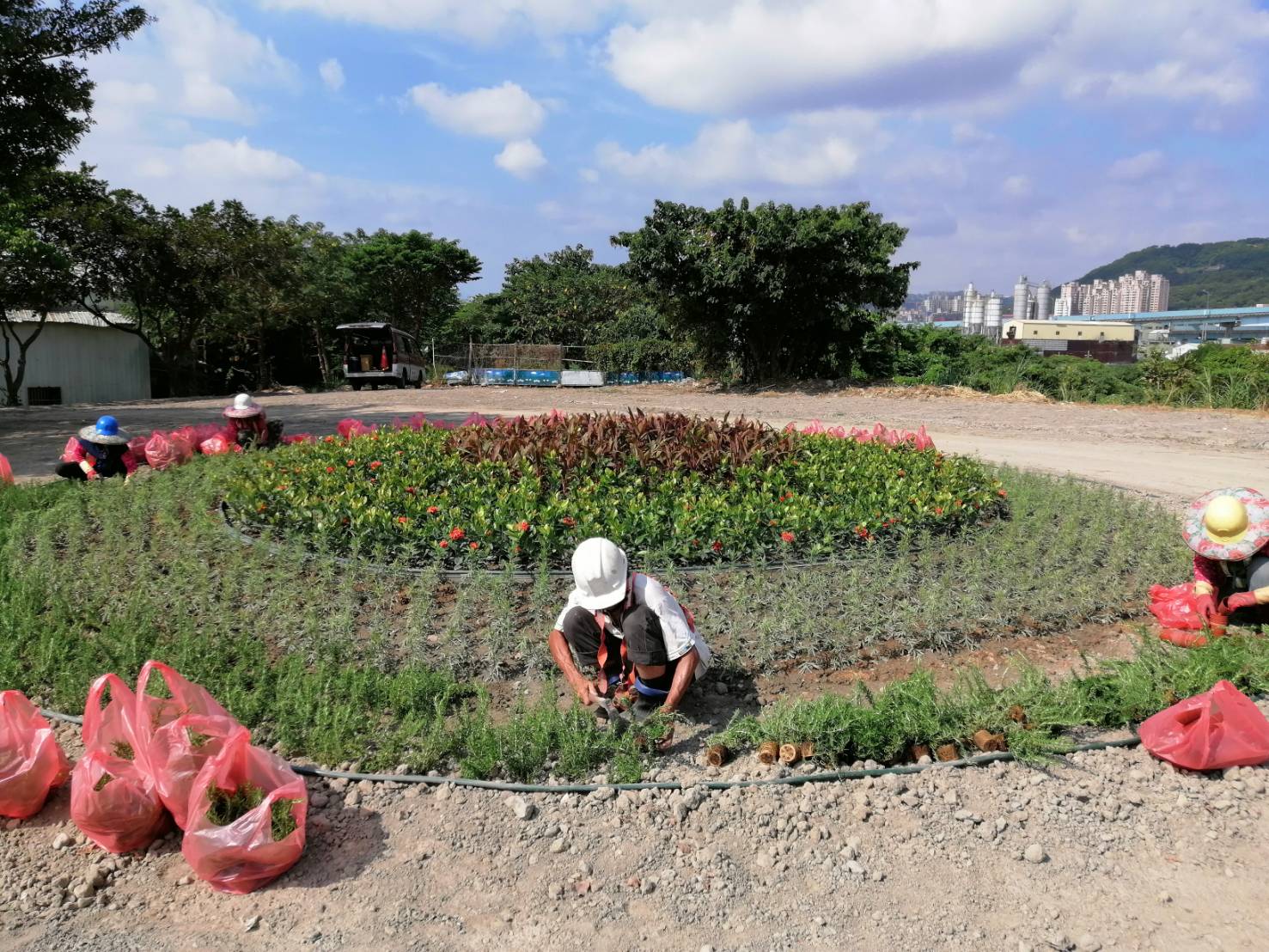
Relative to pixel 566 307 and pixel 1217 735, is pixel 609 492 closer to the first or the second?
pixel 1217 735

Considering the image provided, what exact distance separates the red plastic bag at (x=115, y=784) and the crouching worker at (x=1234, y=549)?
4226 millimetres

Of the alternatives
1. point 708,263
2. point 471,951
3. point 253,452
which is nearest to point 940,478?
point 471,951

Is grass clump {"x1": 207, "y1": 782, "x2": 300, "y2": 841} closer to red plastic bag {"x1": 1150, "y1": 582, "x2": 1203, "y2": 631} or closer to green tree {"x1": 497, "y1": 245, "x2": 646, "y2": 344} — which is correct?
red plastic bag {"x1": 1150, "y1": 582, "x2": 1203, "y2": 631}

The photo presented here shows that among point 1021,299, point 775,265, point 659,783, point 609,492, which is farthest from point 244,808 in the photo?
point 1021,299

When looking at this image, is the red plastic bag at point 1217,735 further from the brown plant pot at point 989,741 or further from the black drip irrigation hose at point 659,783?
the brown plant pot at point 989,741

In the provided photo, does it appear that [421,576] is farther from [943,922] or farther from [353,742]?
[943,922]

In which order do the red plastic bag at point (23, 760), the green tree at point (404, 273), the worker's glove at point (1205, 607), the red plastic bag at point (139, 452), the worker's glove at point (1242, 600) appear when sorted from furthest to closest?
the green tree at point (404, 273)
the red plastic bag at point (139, 452)
the worker's glove at point (1205, 607)
the worker's glove at point (1242, 600)
the red plastic bag at point (23, 760)

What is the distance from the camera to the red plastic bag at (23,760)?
2.82 meters

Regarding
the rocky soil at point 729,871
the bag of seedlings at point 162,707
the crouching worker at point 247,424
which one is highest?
the crouching worker at point 247,424

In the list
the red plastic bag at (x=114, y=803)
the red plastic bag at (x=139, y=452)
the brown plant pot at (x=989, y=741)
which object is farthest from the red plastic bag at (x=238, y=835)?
the red plastic bag at (x=139, y=452)

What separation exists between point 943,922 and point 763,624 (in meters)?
1.71

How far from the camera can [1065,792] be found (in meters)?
2.89

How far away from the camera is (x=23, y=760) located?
2.84 metres

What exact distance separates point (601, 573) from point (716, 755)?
2.53 ft
